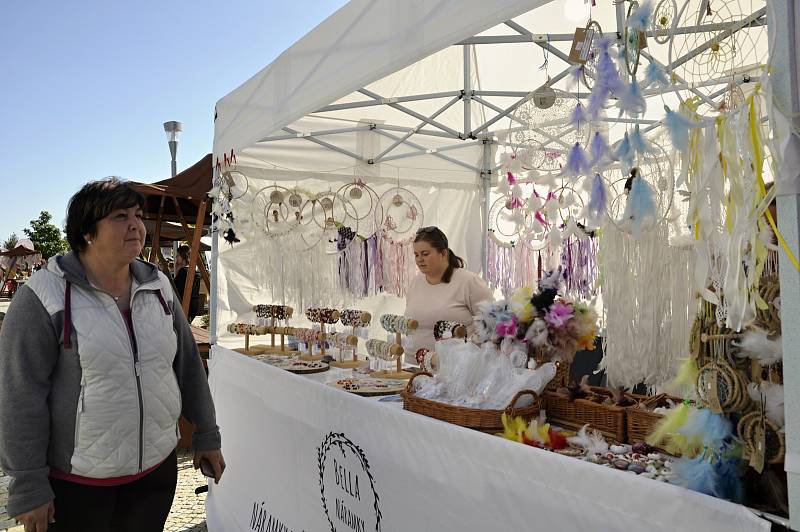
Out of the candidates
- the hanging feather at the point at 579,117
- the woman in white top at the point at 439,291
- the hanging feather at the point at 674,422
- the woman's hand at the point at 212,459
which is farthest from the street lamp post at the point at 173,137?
the hanging feather at the point at 674,422

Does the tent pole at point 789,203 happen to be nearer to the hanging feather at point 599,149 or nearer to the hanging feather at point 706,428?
the hanging feather at point 706,428

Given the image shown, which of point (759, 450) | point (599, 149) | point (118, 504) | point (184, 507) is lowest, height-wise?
point (184, 507)

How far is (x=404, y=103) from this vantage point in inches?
181

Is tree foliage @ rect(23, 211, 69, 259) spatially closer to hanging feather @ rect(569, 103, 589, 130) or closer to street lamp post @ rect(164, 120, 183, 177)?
street lamp post @ rect(164, 120, 183, 177)

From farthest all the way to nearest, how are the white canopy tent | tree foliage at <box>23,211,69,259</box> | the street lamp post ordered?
tree foliage at <box>23,211,69,259</box> < the street lamp post < the white canopy tent

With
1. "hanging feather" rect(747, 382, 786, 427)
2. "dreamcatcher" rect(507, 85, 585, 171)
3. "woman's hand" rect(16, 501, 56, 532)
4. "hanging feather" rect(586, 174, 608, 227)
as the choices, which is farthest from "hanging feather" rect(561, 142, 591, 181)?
"woman's hand" rect(16, 501, 56, 532)

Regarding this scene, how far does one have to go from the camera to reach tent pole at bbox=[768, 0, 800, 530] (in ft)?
2.84

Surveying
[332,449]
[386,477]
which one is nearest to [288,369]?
[332,449]

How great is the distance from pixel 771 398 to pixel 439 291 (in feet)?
7.40

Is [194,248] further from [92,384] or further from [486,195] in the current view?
[92,384]

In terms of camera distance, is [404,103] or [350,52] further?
[404,103]

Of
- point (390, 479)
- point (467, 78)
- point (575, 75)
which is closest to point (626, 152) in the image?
point (575, 75)

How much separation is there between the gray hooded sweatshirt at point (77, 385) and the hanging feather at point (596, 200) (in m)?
1.23

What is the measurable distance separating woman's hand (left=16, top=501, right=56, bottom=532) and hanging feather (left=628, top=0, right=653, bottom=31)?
1710mm
